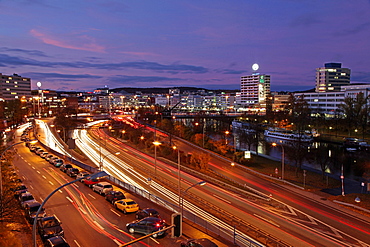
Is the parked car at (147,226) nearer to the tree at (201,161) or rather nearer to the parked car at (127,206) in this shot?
the parked car at (127,206)

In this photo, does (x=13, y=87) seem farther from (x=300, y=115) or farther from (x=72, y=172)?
(x=72, y=172)

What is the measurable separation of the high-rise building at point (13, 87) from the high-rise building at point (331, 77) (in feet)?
497

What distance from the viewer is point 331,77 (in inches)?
5758

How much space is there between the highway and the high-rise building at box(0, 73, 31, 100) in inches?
5535

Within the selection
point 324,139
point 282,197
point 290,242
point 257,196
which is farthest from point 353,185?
point 324,139

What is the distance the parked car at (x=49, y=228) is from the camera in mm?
15820

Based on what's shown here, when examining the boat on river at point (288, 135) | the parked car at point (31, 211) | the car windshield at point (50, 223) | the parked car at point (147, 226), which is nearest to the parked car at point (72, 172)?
the parked car at point (31, 211)

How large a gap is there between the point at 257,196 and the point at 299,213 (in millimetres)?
4172

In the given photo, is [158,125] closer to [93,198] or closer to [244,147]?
[244,147]

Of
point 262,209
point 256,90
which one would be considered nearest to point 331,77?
point 256,90

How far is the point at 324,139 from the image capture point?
73250 millimetres

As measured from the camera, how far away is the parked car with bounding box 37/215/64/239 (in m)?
15.8

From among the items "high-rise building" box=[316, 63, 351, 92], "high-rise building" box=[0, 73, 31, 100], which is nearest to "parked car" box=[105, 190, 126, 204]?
"high-rise building" box=[0, 73, 31, 100]

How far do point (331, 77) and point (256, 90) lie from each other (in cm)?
4062
